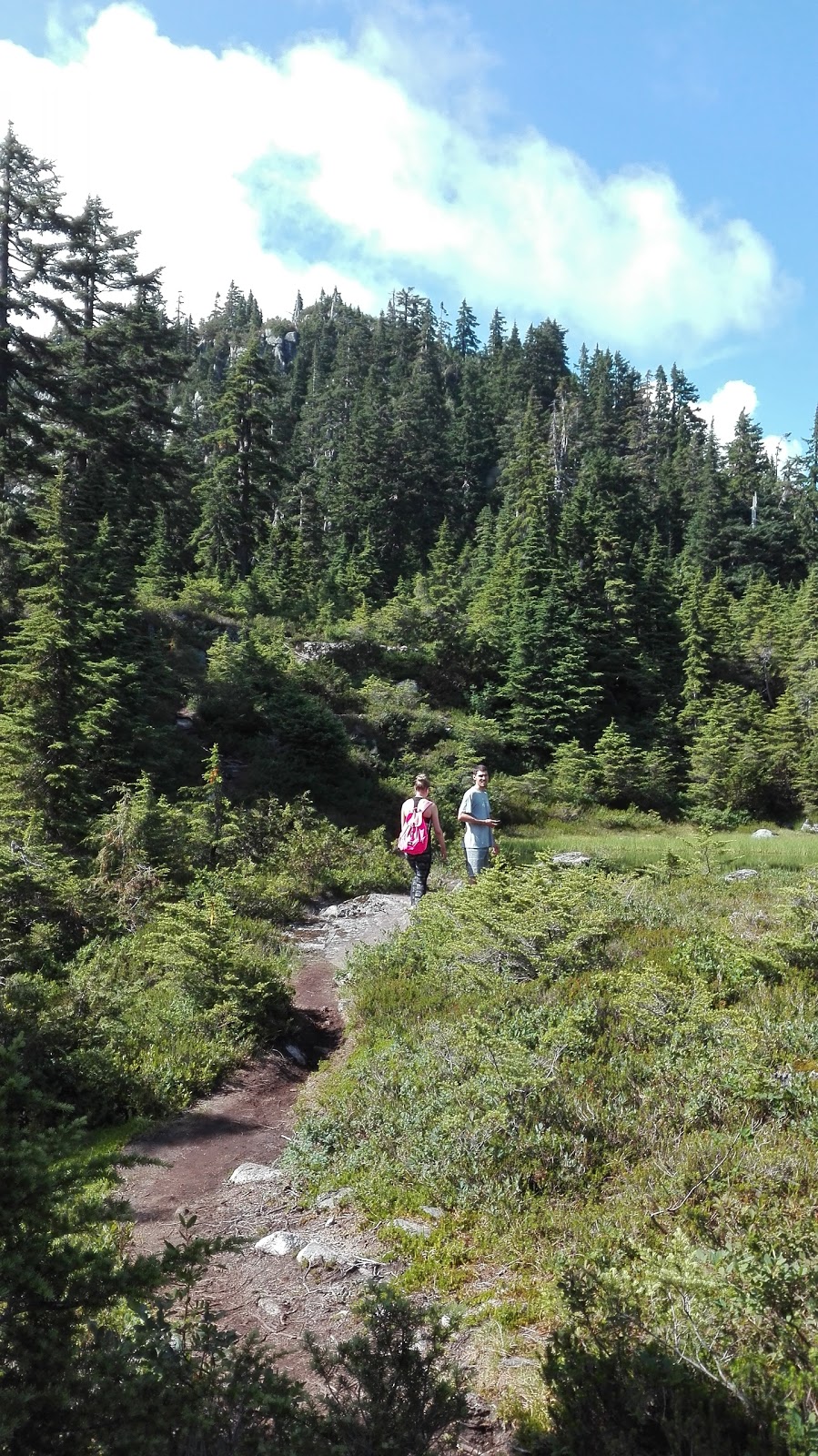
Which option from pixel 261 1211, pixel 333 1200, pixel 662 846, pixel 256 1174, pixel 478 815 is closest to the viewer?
pixel 333 1200

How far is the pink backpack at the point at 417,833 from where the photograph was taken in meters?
11.9

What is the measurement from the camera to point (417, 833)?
11922 mm

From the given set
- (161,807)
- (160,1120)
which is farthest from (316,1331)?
(161,807)

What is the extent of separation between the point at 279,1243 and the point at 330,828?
12598mm

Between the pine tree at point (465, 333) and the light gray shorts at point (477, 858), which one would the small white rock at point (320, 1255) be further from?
the pine tree at point (465, 333)

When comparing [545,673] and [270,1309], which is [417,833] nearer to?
[270,1309]

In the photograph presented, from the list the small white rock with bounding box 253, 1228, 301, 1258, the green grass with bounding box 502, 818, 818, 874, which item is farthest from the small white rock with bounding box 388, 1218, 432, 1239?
the green grass with bounding box 502, 818, 818, 874

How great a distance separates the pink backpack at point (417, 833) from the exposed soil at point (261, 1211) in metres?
3.15

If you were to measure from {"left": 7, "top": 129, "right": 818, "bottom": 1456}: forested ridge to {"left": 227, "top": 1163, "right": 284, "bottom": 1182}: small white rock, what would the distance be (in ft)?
0.93

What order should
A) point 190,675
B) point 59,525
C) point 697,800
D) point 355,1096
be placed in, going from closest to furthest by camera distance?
1. point 355,1096
2. point 59,525
3. point 190,675
4. point 697,800

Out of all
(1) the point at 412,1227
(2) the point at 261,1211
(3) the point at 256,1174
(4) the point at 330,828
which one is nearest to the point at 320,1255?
(1) the point at 412,1227

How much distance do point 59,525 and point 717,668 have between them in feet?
113

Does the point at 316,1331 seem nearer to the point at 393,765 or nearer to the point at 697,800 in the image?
the point at 393,765

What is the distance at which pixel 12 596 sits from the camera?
1977 cm
